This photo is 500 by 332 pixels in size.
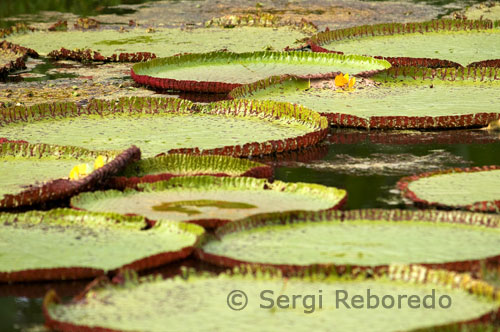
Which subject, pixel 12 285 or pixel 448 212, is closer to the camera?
pixel 12 285

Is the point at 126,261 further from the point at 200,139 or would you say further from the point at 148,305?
the point at 200,139

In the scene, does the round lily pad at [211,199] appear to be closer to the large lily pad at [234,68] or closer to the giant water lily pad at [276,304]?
the giant water lily pad at [276,304]

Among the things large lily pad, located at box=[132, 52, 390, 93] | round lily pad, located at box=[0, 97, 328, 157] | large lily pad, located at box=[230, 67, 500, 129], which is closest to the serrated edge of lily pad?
round lily pad, located at box=[0, 97, 328, 157]

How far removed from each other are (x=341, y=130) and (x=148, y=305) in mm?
3198

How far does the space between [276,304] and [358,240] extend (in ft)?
2.46

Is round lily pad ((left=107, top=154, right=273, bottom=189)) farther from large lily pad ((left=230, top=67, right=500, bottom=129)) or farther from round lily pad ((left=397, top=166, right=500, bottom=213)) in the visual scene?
large lily pad ((left=230, top=67, right=500, bottom=129))

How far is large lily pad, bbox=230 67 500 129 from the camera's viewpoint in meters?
6.29

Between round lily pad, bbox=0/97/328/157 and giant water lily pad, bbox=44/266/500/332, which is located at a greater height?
giant water lily pad, bbox=44/266/500/332

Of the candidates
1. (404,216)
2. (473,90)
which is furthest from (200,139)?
(473,90)

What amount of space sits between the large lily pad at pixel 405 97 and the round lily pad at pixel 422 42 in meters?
0.61

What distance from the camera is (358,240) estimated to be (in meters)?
4.03

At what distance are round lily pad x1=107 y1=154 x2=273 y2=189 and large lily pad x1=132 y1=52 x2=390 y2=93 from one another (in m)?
2.40

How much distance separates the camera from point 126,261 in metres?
3.84

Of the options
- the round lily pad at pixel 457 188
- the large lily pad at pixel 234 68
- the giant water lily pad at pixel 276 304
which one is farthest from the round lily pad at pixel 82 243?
the large lily pad at pixel 234 68
